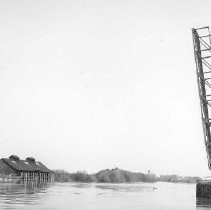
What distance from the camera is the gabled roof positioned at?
6906 centimetres

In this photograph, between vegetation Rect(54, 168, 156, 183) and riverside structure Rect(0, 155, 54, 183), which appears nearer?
riverside structure Rect(0, 155, 54, 183)

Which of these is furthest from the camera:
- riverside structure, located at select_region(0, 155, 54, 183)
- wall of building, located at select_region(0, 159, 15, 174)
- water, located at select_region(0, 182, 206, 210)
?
wall of building, located at select_region(0, 159, 15, 174)

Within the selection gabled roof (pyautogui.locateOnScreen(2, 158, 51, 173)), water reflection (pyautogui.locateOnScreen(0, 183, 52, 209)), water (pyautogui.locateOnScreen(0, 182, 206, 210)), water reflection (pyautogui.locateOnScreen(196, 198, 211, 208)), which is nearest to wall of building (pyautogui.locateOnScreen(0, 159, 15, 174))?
gabled roof (pyautogui.locateOnScreen(2, 158, 51, 173))

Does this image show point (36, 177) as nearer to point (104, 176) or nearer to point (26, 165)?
point (26, 165)

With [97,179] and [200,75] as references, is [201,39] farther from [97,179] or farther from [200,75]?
[97,179]

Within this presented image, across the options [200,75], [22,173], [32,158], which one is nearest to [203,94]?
[200,75]

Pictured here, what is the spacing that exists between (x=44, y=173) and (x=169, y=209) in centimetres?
6146

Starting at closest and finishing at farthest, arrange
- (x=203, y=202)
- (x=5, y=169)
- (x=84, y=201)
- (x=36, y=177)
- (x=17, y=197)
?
(x=17, y=197) < (x=84, y=201) < (x=203, y=202) < (x=5, y=169) < (x=36, y=177)

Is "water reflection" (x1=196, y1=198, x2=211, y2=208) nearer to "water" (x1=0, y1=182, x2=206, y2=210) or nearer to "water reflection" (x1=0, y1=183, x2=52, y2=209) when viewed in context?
"water" (x1=0, y1=182, x2=206, y2=210)

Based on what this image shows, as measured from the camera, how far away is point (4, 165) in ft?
225

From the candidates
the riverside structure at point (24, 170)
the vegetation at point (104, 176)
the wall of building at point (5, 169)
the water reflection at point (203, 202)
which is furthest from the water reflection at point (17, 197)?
the vegetation at point (104, 176)

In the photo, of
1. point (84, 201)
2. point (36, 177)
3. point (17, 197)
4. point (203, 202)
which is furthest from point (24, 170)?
point (203, 202)

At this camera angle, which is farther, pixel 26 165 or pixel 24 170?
pixel 26 165

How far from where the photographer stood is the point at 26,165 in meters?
74.6
